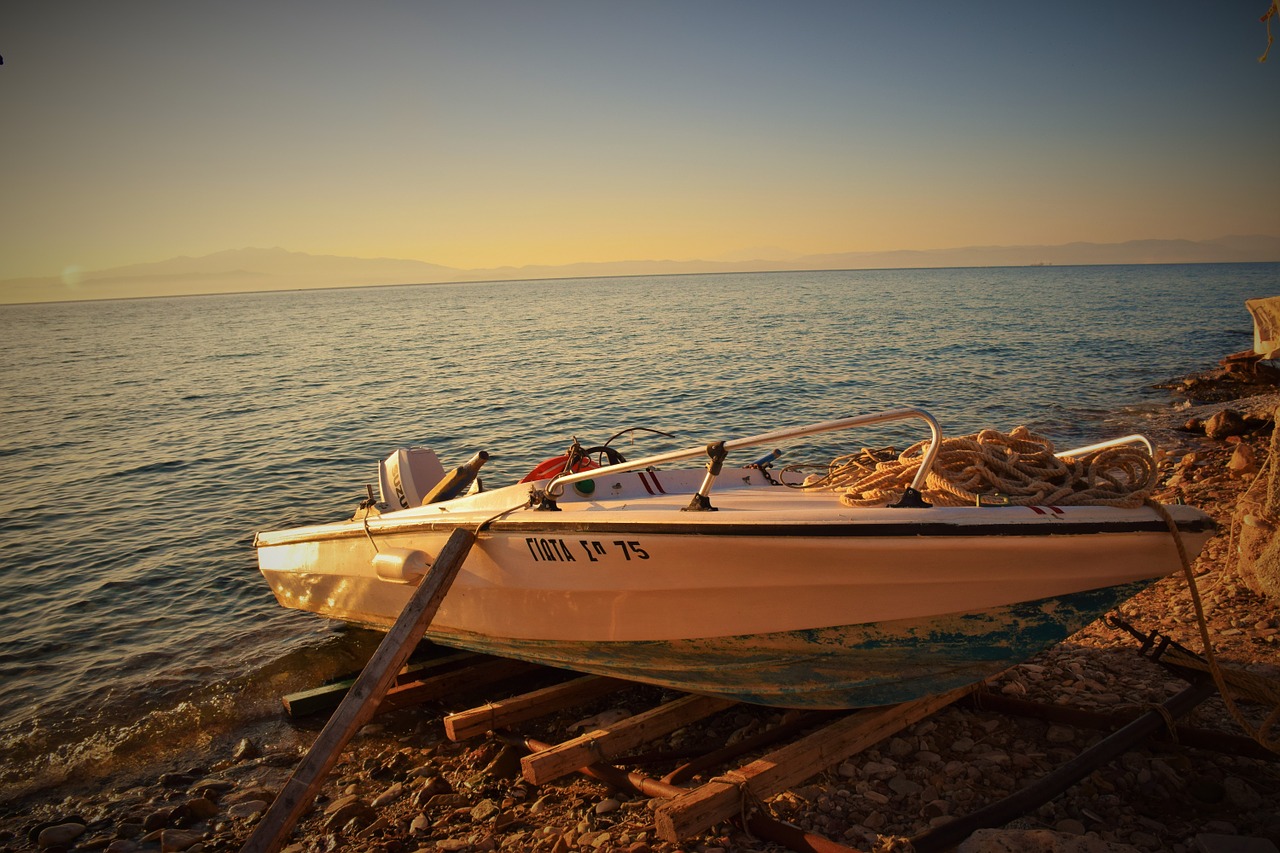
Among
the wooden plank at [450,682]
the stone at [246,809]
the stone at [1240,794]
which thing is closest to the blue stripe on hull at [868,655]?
the stone at [1240,794]

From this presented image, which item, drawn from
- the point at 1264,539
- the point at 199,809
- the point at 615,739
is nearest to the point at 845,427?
the point at 615,739

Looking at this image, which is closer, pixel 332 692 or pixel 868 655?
pixel 868 655

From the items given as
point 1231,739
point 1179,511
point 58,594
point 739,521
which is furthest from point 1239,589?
point 58,594

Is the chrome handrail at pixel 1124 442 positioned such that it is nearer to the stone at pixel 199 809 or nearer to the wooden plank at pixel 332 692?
the wooden plank at pixel 332 692

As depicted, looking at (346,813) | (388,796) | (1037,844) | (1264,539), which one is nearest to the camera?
(1037,844)

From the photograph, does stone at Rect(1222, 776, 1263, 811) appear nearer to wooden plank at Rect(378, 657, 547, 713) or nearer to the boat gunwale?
the boat gunwale

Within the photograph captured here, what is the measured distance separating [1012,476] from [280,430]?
16697mm

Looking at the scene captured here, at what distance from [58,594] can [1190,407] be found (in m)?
20.2

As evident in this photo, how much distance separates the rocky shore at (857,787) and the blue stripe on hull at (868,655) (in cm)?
46

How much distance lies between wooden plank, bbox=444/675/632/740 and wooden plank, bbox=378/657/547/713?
26.2 inches

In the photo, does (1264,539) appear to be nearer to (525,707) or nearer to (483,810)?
(525,707)

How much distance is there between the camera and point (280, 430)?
17.3 meters

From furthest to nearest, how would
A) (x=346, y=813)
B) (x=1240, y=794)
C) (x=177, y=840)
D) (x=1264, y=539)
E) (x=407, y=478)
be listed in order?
(x=407, y=478) → (x=1264, y=539) → (x=346, y=813) → (x=177, y=840) → (x=1240, y=794)

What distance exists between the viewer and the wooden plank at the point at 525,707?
4.93 meters
